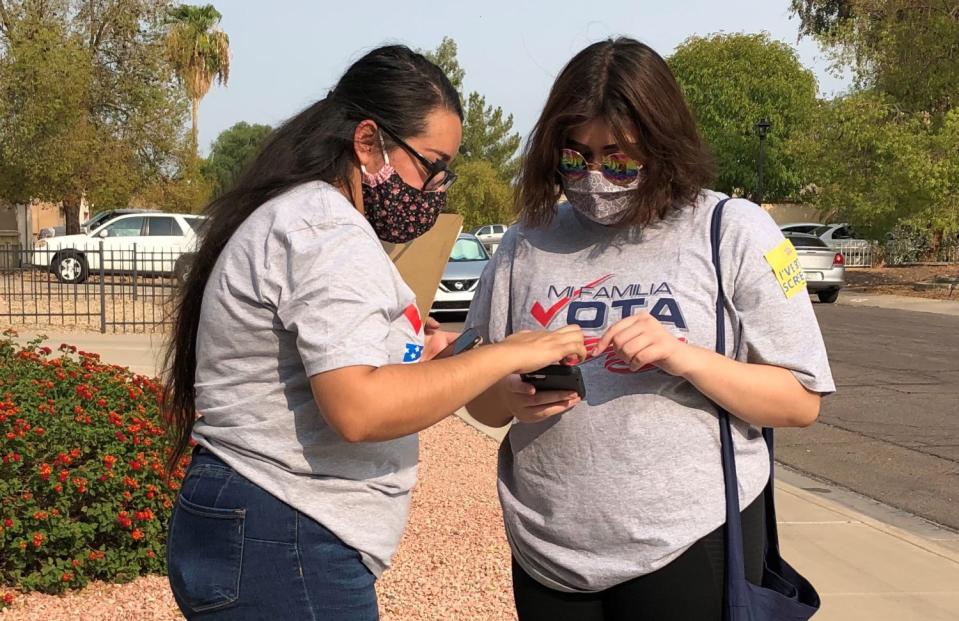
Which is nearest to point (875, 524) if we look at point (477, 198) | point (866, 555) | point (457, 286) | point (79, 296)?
point (866, 555)

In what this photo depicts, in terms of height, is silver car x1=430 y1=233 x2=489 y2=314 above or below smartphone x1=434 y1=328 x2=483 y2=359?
below

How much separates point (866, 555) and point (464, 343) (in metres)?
3.78

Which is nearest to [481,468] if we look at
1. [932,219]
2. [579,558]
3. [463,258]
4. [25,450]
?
[25,450]

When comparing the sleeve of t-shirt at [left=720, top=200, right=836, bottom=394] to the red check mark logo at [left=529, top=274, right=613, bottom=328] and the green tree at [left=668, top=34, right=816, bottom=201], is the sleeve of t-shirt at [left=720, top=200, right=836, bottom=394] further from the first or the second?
the green tree at [left=668, top=34, right=816, bottom=201]

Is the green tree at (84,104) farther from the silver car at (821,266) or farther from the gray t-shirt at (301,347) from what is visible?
the gray t-shirt at (301,347)

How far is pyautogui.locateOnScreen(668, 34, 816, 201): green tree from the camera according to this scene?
4222cm

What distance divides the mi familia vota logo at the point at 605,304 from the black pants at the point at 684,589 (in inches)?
16.2

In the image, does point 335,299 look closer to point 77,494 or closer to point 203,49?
point 77,494

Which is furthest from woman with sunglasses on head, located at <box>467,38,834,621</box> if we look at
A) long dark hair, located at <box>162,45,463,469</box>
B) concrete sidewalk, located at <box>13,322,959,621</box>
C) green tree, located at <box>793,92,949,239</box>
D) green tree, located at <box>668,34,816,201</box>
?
green tree, located at <box>668,34,816,201</box>

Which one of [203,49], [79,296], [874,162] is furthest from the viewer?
[203,49]

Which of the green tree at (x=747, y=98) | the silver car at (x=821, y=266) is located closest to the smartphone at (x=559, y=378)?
the silver car at (x=821, y=266)

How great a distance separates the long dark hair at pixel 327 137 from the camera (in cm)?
199

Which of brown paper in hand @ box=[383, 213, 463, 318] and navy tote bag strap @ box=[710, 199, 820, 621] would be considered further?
brown paper in hand @ box=[383, 213, 463, 318]

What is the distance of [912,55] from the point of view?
26312 mm
